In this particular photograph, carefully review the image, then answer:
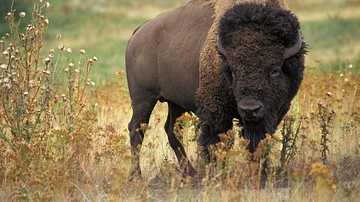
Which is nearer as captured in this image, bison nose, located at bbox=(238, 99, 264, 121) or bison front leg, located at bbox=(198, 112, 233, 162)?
bison nose, located at bbox=(238, 99, 264, 121)

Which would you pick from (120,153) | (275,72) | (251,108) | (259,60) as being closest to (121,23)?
(275,72)

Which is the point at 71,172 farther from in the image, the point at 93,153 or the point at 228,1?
the point at 228,1

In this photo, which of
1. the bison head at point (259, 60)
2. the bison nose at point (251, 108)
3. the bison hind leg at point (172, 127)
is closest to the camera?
the bison nose at point (251, 108)

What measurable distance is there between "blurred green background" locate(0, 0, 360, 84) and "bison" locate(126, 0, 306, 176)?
753 inches

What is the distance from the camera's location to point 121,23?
4409cm

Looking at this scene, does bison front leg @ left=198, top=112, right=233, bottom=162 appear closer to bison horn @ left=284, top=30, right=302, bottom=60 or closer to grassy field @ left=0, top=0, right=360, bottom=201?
grassy field @ left=0, top=0, right=360, bottom=201

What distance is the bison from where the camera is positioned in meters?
7.79

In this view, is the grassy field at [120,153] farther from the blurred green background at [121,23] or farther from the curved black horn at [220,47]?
the blurred green background at [121,23]

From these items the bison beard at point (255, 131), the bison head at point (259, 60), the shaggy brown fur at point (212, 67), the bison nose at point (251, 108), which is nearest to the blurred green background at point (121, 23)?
the shaggy brown fur at point (212, 67)

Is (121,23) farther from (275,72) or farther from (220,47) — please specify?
(275,72)

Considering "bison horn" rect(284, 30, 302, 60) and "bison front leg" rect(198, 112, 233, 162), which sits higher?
"bison horn" rect(284, 30, 302, 60)

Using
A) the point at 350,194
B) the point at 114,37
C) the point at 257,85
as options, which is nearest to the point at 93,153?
the point at 257,85

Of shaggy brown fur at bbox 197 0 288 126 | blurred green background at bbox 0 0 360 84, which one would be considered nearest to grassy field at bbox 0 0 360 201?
shaggy brown fur at bbox 197 0 288 126

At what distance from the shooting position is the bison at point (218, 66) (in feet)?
25.5
